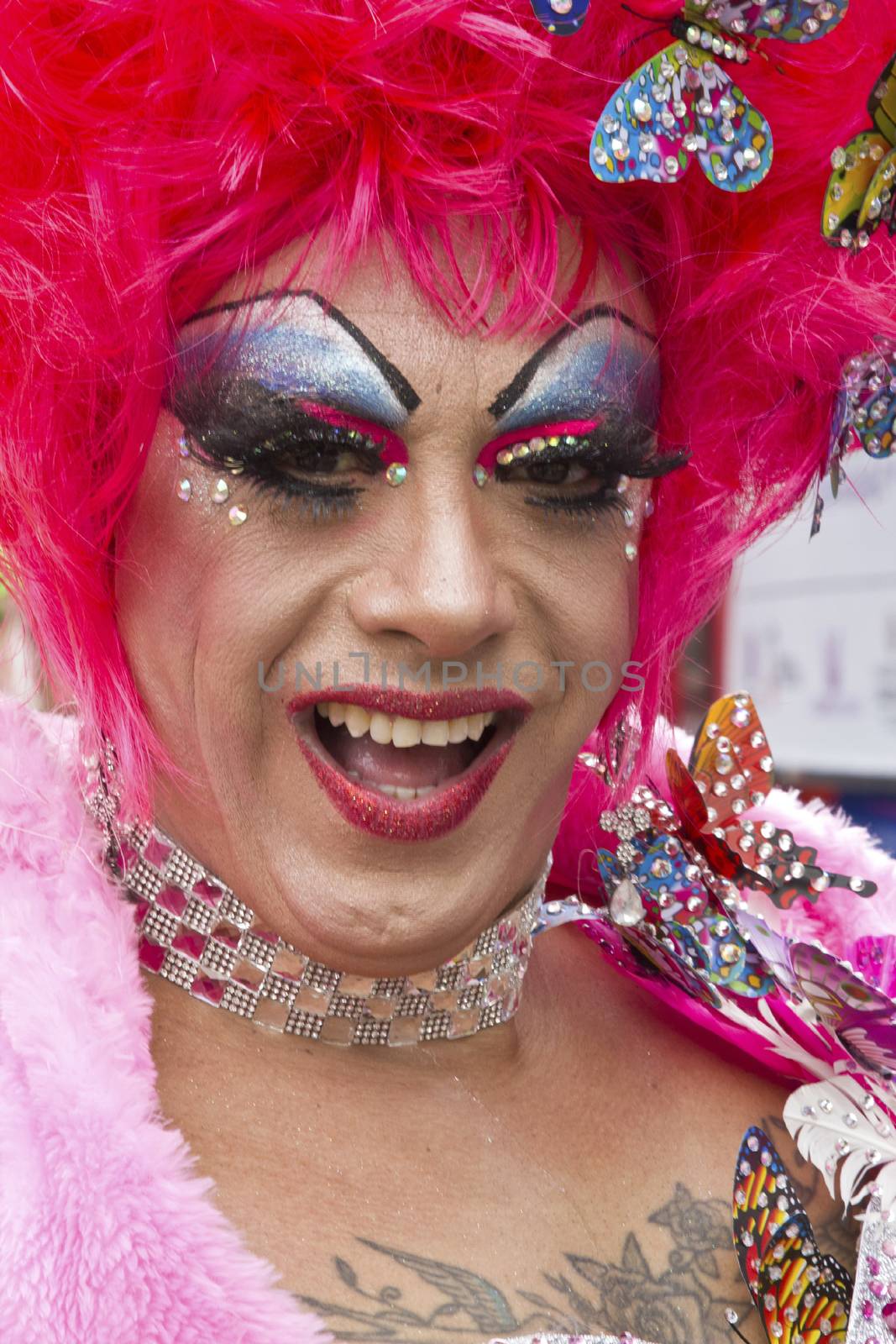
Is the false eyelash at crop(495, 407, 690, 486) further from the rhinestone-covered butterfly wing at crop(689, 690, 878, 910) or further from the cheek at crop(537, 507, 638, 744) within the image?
the rhinestone-covered butterfly wing at crop(689, 690, 878, 910)

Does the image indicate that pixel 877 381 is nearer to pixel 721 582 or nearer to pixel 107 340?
pixel 721 582

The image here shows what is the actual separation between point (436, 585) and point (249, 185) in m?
0.41

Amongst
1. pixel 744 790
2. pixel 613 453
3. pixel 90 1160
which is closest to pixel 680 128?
pixel 613 453

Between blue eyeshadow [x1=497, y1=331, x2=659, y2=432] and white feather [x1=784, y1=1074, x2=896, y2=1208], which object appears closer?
blue eyeshadow [x1=497, y1=331, x2=659, y2=432]

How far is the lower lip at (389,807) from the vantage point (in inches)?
53.3

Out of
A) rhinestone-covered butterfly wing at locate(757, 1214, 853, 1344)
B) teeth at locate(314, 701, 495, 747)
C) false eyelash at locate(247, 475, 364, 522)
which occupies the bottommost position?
rhinestone-covered butterfly wing at locate(757, 1214, 853, 1344)

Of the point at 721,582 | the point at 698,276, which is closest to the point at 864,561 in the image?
the point at 721,582

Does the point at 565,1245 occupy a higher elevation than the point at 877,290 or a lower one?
lower

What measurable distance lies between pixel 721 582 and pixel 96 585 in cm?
85

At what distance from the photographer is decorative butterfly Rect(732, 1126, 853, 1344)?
4.68 feet

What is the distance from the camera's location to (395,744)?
140 centimetres

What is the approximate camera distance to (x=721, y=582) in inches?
72.9

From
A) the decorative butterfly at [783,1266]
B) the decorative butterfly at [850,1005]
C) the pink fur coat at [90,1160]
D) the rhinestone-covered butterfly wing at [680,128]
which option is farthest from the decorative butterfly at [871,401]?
the pink fur coat at [90,1160]

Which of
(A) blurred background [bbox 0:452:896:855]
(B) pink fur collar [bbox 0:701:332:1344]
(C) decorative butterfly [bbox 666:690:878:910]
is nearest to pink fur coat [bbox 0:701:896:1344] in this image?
(B) pink fur collar [bbox 0:701:332:1344]
